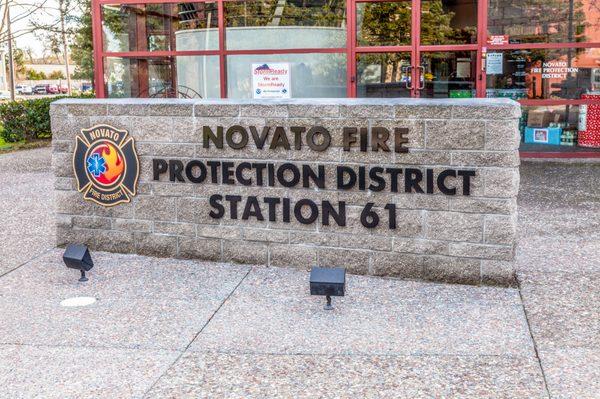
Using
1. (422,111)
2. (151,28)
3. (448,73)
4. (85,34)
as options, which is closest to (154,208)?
(422,111)

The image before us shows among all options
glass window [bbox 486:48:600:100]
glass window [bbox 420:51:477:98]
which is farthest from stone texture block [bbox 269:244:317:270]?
glass window [bbox 486:48:600:100]

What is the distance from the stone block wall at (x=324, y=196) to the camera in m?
5.43

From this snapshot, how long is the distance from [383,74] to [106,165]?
23.0 feet

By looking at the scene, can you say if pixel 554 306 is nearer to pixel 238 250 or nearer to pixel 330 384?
pixel 330 384

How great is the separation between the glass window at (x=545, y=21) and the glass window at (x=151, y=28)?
5.35 metres

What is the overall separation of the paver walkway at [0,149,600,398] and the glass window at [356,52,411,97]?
20.5 feet

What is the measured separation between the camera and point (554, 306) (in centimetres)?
496

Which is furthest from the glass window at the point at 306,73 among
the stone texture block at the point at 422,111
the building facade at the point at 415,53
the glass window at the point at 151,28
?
the stone texture block at the point at 422,111

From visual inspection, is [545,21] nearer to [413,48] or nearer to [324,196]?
[413,48]

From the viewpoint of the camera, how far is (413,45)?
39.8ft

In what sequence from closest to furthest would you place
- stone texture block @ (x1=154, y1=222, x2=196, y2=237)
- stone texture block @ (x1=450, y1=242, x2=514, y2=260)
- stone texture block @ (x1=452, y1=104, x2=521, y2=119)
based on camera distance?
1. stone texture block @ (x1=452, y1=104, x2=521, y2=119)
2. stone texture block @ (x1=450, y1=242, x2=514, y2=260)
3. stone texture block @ (x1=154, y1=222, x2=196, y2=237)

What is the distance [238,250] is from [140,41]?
8.57 metres

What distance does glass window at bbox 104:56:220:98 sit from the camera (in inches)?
519

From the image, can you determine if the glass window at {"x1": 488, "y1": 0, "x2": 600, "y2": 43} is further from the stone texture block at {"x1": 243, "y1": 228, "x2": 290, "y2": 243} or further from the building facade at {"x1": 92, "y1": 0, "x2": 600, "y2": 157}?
the stone texture block at {"x1": 243, "y1": 228, "x2": 290, "y2": 243}
